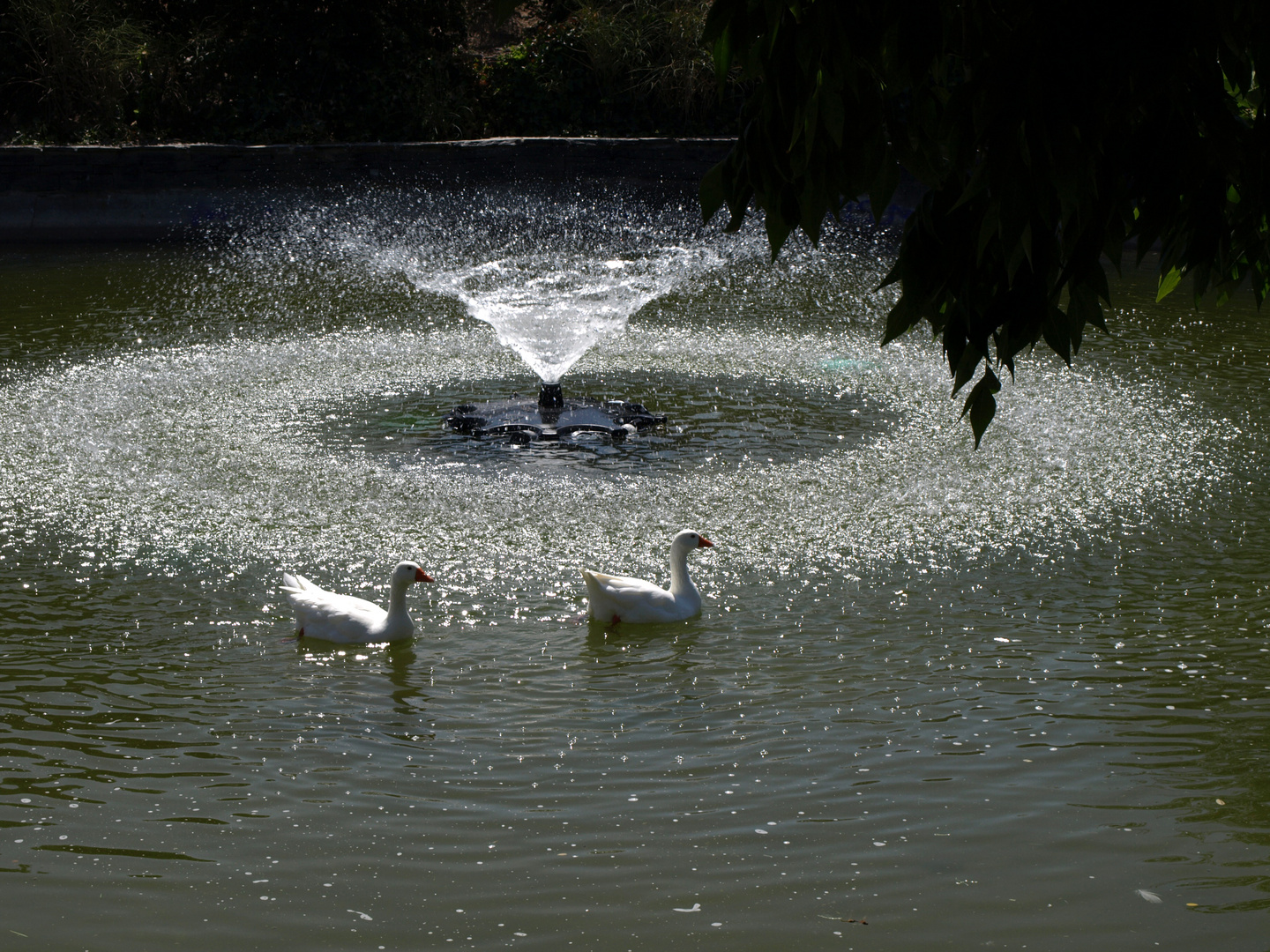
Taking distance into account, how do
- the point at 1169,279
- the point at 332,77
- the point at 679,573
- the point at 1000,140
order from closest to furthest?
the point at 1000,140
the point at 1169,279
the point at 679,573
the point at 332,77

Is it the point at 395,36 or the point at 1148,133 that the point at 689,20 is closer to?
the point at 395,36

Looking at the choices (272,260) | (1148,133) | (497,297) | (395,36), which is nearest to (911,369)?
(497,297)

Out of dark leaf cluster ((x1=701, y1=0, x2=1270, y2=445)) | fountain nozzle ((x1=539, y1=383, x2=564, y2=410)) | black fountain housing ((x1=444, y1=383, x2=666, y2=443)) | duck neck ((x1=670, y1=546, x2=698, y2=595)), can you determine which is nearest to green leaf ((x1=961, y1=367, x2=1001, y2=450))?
dark leaf cluster ((x1=701, y1=0, x2=1270, y2=445))

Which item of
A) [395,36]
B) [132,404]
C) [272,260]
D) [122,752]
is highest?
[395,36]

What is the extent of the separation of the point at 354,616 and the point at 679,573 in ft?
5.29

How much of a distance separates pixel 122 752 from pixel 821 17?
3859mm

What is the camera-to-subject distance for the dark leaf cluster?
3053 mm

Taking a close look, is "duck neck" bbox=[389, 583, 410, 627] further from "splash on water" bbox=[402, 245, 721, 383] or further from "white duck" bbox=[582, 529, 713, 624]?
"splash on water" bbox=[402, 245, 721, 383]

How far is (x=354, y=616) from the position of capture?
6391 millimetres

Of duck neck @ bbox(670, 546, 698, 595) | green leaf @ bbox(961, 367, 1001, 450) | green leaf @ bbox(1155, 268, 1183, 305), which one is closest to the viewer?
green leaf @ bbox(961, 367, 1001, 450)

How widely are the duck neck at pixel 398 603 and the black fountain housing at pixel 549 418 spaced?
147 inches

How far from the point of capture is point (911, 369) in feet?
40.9

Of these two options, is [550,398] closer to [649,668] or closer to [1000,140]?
[649,668]

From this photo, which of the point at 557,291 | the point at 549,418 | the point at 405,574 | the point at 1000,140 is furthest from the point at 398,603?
the point at 557,291
